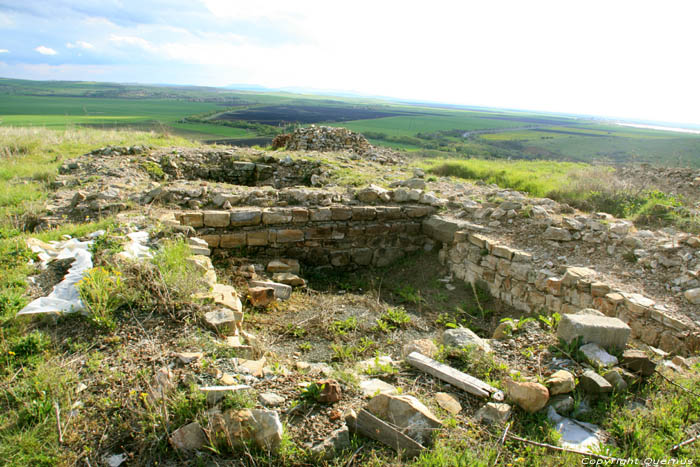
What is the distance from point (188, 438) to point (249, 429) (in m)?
0.37

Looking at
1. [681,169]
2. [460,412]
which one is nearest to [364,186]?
[460,412]

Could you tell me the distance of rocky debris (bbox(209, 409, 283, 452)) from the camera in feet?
7.63

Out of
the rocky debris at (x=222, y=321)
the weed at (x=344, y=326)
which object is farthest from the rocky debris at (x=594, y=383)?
the rocky debris at (x=222, y=321)

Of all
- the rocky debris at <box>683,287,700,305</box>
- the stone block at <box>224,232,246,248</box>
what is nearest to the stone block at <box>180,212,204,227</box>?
the stone block at <box>224,232,246,248</box>

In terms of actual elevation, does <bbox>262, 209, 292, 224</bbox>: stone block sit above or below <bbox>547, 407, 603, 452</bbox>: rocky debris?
above

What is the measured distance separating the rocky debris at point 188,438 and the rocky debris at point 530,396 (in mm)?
2195

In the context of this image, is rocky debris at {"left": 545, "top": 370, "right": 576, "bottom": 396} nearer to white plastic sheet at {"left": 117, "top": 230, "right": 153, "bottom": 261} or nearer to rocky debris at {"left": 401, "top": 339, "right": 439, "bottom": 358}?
rocky debris at {"left": 401, "top": 339, "right": 439, "bottom": 358}

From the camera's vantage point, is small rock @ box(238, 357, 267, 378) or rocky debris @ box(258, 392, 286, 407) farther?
small rock @ box(238, 357, 267, 378)

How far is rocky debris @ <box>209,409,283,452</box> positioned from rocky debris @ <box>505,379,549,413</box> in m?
1.73

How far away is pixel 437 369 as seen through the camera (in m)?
3.14

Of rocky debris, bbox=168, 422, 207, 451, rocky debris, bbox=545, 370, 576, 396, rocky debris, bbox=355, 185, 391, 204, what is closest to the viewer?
rocky debris, bbox=168, 422, 207, 451

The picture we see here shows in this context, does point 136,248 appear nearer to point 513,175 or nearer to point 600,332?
point 600,332

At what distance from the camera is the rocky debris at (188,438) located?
2.29 meters

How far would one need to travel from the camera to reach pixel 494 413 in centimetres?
266
